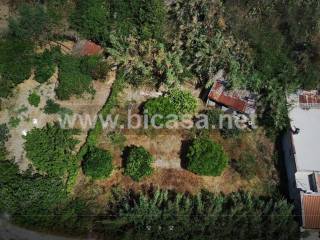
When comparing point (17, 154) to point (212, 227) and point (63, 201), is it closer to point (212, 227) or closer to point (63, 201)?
point (63, 201)

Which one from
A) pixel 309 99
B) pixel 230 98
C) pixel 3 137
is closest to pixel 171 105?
pixel 230 98

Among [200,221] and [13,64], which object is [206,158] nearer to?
[200,221]

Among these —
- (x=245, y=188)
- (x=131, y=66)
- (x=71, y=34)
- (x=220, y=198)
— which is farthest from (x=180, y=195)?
(x=71, y=34)

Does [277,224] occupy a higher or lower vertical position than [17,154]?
lower

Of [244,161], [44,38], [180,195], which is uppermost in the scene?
[44,38]

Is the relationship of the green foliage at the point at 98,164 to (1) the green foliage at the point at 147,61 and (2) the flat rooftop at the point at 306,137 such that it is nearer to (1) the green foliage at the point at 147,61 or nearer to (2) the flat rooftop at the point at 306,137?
(1) the green foliage at the point at 147,61

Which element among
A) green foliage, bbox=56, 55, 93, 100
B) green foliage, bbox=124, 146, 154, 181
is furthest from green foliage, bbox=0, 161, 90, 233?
green foliage, bbox=56, 55, 93, 100

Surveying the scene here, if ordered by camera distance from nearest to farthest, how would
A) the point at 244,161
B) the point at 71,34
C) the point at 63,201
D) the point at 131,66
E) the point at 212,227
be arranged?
the point at 212,227 < the point at 63,201 < the point at 244,161 < the point at 131,66 < the point at 71,34
